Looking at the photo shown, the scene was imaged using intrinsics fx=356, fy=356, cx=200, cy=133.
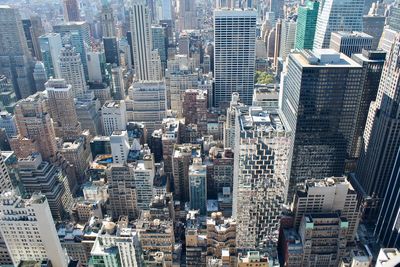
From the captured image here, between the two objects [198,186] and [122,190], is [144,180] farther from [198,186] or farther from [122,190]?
[198,186]

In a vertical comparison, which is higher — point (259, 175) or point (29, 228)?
point (259, 175)

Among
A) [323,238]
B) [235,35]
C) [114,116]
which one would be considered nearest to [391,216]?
[323,238]

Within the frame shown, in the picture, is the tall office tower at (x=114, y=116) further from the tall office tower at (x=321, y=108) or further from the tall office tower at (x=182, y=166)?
the tall office tower at (x=321, y=108)

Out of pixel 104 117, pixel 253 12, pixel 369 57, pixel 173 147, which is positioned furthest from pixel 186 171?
pixel 253 12

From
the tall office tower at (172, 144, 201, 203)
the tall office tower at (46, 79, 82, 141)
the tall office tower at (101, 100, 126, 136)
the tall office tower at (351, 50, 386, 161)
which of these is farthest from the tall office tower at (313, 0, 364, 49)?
the tall office tower at (46, 79, 82, 141)

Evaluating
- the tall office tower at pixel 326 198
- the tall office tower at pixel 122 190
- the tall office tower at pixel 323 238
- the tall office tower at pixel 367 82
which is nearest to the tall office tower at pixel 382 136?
the tall office tower at pixel 367 82

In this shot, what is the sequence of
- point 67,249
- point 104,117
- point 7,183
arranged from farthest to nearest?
point 104,117, point 67,249, point 7,183

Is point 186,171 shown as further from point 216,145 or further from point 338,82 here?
point 338,82
